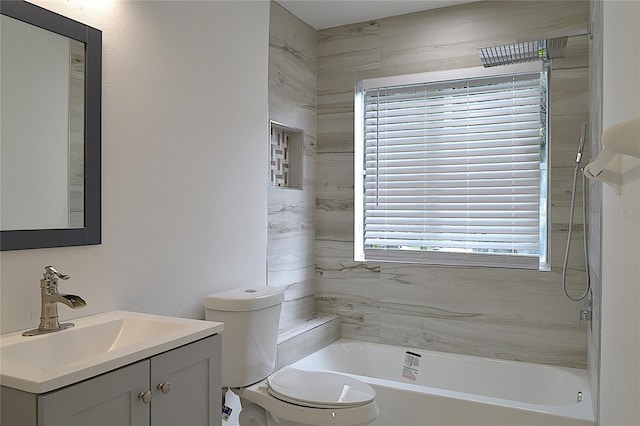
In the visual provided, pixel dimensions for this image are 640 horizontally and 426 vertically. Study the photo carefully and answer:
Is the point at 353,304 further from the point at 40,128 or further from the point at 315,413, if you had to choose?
the point at 40,128

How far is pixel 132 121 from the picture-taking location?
79.6 inches

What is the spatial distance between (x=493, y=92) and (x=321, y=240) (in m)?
1.42

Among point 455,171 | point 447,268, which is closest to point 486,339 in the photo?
point 447,268

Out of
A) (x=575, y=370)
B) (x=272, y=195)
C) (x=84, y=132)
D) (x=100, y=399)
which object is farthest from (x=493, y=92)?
(x=100, y=399)

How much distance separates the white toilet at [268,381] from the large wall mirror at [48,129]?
722 millimetres

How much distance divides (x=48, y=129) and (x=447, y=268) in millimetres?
2268

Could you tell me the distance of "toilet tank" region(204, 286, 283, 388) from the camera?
89.4 inches

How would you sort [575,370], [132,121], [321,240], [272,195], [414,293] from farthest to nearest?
[321,240] → [414,293] → [272,195] → [575,370] → [132,121]

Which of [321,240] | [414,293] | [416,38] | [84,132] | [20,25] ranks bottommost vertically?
[414,293]

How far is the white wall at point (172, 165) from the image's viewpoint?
73.4 inches

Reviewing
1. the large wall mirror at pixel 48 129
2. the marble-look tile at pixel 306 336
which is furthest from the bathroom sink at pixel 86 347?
the marble-look tile at pixel 306 336

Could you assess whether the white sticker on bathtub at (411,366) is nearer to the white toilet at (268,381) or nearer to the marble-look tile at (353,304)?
the marble-look tile at (353,304)

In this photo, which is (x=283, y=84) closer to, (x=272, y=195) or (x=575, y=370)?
(x=272, y=195)

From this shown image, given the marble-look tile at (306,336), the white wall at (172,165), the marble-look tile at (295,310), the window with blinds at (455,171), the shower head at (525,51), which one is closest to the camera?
the white wall at (172,165)
